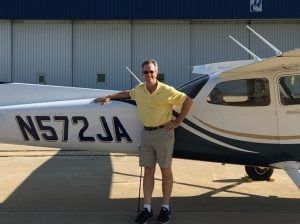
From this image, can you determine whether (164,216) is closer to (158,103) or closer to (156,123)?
(156,123)

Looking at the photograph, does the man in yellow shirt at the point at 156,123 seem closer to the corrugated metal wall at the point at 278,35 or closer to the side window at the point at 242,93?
the side window at the point at 242,93

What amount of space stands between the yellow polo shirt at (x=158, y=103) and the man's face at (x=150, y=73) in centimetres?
10

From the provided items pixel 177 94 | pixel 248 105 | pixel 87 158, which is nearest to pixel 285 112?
pixel 248 105

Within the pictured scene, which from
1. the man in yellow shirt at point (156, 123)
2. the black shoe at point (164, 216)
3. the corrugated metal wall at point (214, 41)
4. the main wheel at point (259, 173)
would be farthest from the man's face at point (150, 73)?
the corrugated metal wall at point (214, 41)

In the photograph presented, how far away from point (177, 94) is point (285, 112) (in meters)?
1.29

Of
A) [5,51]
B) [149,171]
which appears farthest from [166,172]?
[5,51]

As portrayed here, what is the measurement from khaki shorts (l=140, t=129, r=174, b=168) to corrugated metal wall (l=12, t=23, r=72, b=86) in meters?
20.9

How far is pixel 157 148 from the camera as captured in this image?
219 inches

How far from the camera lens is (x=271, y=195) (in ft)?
23.2

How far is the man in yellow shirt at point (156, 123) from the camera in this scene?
18.0 ft

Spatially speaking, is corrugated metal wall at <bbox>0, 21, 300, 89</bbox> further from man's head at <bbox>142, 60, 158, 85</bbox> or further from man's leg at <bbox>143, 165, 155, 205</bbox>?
man's head at <bbox>142, 60, 158, 85</bbox>

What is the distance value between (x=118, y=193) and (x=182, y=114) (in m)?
2.09

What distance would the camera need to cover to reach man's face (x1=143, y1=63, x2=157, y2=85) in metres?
5.44
